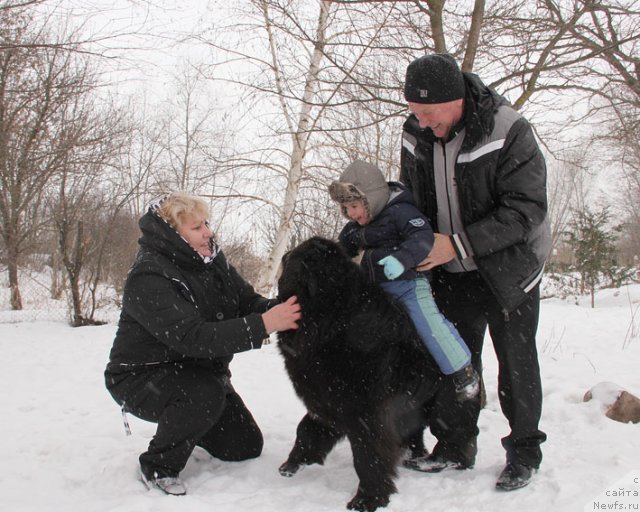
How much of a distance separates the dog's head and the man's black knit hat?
81 cm

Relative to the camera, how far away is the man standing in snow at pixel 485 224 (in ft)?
7.10

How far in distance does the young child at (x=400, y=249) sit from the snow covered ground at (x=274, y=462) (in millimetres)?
516

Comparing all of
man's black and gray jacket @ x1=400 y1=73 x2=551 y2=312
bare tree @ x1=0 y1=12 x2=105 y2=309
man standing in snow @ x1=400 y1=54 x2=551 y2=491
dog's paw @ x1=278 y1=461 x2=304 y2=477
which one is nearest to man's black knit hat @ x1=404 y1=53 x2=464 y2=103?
man standing in snow @ x1=400 y1=54 x2=551 y2=491

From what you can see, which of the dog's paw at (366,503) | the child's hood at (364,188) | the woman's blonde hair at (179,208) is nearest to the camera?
the dog's paw at (366,503)

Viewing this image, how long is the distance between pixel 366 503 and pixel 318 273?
3.38ft

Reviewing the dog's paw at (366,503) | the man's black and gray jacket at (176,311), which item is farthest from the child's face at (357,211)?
the dog's paw at (366,503)

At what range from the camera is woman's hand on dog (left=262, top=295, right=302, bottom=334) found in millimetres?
2209

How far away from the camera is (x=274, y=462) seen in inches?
106

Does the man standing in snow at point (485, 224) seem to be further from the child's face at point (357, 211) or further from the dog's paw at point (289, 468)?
the dog's paw at point (289, 468)

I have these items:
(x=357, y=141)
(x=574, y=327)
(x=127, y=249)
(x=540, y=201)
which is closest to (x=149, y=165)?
(x=127, y=249)

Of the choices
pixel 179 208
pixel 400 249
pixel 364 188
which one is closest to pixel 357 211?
pixel 364 188

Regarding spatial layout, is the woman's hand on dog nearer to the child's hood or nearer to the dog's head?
the dog's head

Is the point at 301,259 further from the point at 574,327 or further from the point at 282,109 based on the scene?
the point at 574,327

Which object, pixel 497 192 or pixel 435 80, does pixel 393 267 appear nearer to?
pixel 497 192
